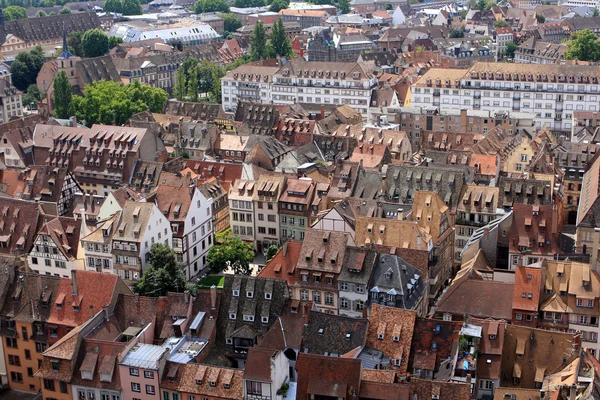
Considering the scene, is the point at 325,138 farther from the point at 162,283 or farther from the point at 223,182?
the point at 162,283

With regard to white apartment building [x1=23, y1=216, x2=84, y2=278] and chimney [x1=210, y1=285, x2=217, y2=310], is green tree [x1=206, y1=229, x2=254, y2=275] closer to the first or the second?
white apartment building [x1=23, y1=216, x2=84, y2=278]

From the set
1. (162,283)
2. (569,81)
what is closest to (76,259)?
(162,283)

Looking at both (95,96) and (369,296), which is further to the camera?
(95,96)

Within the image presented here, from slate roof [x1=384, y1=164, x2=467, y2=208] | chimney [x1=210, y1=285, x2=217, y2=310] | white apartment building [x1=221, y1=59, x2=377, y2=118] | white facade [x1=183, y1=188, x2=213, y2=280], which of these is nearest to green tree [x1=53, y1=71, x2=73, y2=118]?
white apartment building [x1=221, y1=59, x2=377, y2=118]

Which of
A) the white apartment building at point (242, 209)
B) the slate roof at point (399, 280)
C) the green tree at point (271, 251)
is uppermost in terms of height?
the slate roof at point (399, 280)

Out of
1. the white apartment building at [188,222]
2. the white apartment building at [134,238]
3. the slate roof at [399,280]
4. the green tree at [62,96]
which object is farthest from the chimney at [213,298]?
the green tree at [62,96]

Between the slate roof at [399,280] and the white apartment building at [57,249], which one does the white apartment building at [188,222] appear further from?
the slate roof at [399,280]
